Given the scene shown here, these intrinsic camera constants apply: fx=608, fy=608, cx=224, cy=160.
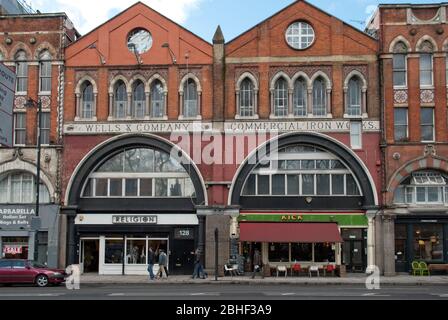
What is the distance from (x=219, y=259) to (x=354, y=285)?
900 centimetres

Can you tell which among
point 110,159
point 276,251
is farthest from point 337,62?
point 110,159

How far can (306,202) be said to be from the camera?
118 ft

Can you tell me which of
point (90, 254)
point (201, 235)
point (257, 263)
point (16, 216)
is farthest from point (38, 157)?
point (257, 263)

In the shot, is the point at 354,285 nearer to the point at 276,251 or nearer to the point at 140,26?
the point at 276,251

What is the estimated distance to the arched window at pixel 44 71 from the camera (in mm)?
37812

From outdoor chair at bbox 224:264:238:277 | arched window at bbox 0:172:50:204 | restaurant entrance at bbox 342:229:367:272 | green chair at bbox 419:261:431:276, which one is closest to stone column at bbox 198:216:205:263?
outdoor chair at bbox 224:264:238:277

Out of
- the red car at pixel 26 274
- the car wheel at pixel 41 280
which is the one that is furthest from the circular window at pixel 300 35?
the car wheel at pixel 41 280

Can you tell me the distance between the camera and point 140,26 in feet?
123

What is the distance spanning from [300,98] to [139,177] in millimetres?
10848

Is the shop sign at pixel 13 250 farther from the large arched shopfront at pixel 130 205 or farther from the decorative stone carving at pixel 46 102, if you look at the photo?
the decorative stone carving at pixel 46 102
